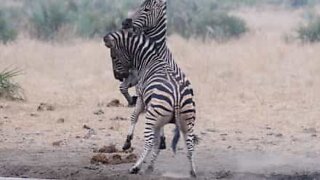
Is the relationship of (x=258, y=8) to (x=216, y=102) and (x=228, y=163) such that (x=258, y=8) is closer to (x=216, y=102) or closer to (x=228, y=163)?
(x=216, y=102)

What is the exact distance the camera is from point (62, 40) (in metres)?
27.6

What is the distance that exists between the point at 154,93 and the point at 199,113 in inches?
239

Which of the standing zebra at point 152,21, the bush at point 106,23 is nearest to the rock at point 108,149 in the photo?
the standing zebra at point 152,21

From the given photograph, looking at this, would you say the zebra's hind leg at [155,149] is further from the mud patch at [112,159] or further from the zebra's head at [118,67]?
the zebra's head at [118,67]

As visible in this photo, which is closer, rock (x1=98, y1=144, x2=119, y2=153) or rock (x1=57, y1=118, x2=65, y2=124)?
rock (x1=98, y1=144, x2=119, y2=153)

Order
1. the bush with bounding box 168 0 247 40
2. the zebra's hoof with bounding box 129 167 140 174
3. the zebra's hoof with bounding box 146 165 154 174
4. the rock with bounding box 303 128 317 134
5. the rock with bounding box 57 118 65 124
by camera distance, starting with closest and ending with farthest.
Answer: the zebra's hoof with bounding box 129 167 140 174
the zebra's hoof with bounding box 146 165 154 174
the rock with bounding box 303 128 317 134
the rock with bounding box 57 118 65 124
the bush with bounding box 168 0 247 40

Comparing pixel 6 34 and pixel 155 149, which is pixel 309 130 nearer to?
pixel 155 149

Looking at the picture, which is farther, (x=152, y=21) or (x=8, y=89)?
(x=8, y=89)

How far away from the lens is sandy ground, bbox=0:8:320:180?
392 inches

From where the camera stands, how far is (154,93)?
8.64m

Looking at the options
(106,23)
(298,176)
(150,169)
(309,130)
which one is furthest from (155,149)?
(106,23)

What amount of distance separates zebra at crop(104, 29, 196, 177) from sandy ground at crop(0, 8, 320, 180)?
44 centimetres

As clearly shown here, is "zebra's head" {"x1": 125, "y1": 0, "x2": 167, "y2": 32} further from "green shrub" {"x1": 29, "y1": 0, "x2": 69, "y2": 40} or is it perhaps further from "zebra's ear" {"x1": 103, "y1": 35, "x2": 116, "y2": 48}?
"green shrub" {"x1": 29, "y1": 0, "x2": 69, "y2": 40}

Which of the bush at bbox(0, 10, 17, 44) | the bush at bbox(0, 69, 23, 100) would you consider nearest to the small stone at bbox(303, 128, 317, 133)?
the bush at bbox(0, 69, 23, 100)
